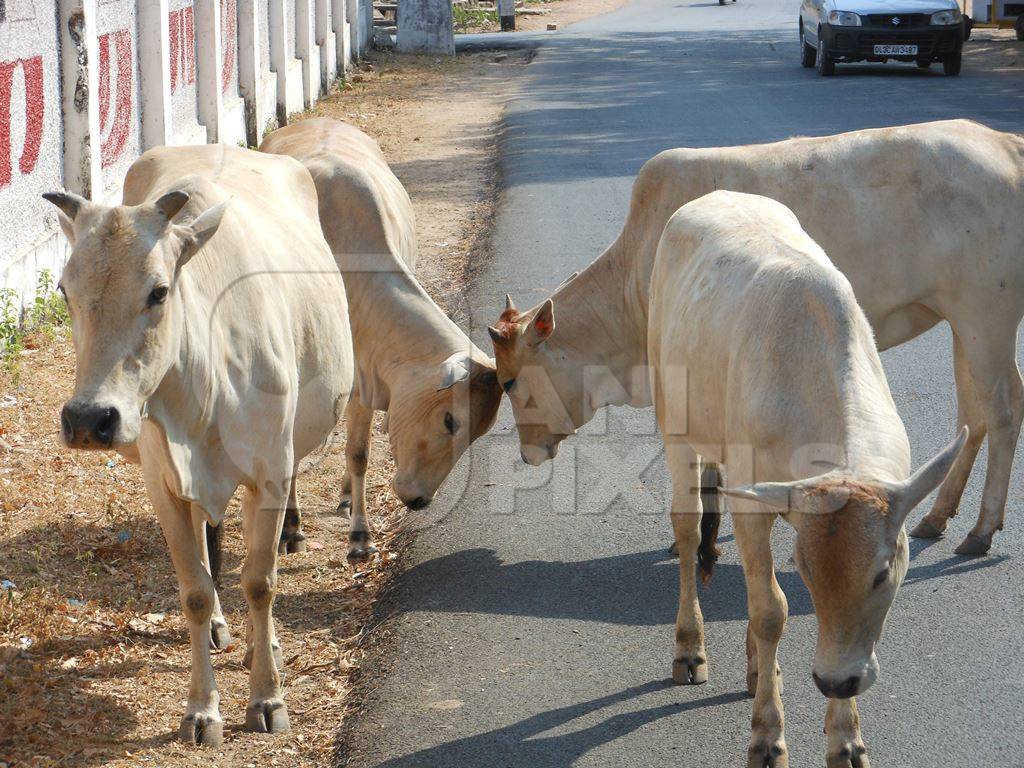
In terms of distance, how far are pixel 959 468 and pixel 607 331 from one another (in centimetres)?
179

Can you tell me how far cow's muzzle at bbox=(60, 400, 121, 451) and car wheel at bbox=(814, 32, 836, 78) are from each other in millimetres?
18771

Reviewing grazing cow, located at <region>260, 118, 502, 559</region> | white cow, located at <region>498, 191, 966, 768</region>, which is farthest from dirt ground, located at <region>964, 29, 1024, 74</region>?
white cow, located at <region>498, 191, 966, 768</region>

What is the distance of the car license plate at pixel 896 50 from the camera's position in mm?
20469

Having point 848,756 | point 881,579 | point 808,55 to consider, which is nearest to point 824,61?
point 808,55

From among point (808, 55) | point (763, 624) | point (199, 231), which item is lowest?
point (763, 624)

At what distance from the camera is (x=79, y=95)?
30.8 feet

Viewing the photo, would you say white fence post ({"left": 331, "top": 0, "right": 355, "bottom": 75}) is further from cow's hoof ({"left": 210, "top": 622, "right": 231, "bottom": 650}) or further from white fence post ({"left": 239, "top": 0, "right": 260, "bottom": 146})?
cow's hoof ({"left": 210, "top": 622, "right": 231, "bottom": 650})

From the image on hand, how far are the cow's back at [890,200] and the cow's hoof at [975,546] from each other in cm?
105

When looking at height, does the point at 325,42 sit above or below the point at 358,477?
above

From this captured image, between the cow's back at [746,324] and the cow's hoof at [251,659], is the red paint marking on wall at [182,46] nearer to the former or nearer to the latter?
the cow's back at [746,324]

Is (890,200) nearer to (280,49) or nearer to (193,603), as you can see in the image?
(193,603)

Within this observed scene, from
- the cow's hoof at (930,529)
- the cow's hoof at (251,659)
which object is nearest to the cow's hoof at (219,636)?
the cow's hoof at (251,659)

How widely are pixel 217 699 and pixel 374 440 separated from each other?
3.41m

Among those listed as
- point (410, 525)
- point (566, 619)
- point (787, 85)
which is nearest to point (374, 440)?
point (410, 525)
